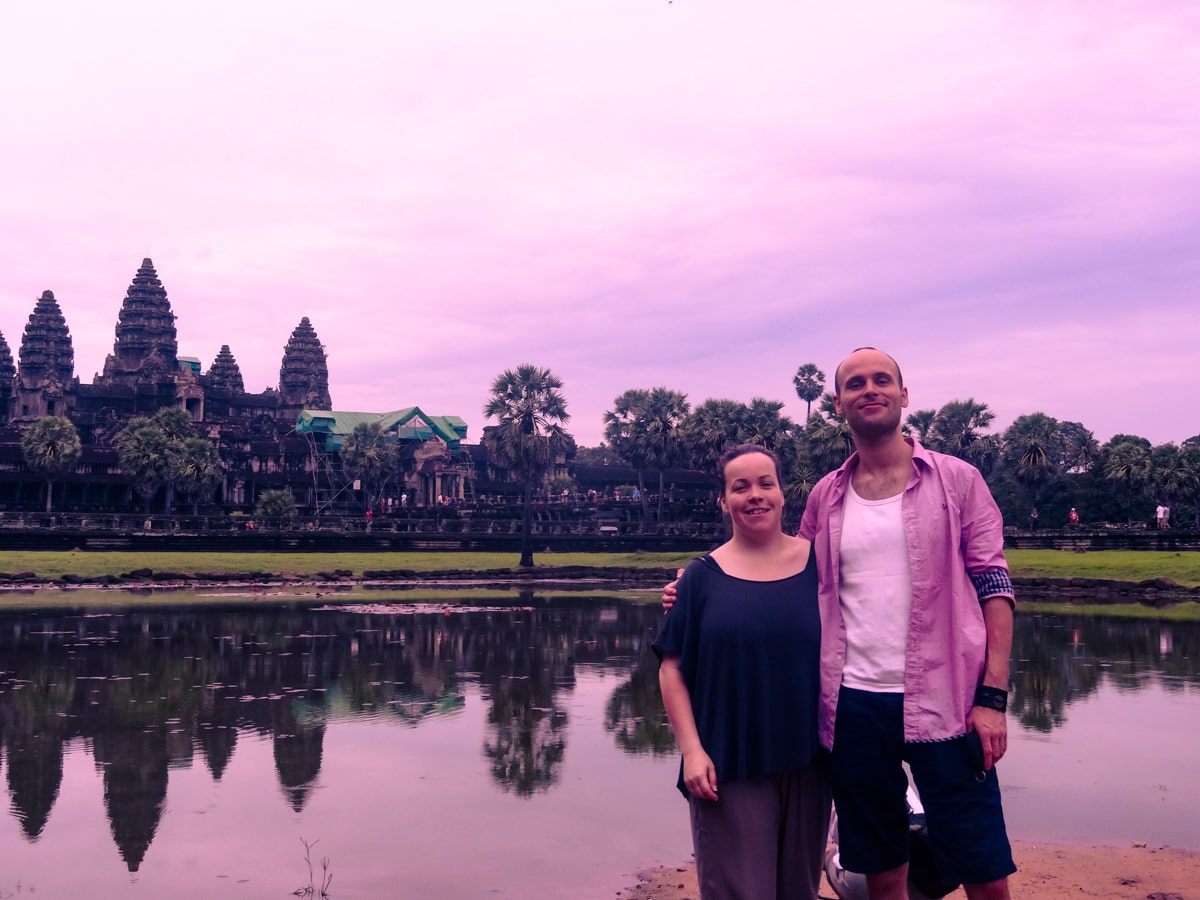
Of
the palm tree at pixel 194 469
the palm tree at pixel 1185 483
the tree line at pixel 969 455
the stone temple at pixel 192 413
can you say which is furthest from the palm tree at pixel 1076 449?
the palm tree at pixel 194 469

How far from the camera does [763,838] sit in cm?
432

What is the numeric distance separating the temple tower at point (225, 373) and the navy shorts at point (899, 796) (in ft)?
354

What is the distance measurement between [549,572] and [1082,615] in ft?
77.7

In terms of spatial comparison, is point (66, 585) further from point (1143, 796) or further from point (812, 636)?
point (812, 636)

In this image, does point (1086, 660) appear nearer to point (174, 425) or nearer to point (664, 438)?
point (664, 438)

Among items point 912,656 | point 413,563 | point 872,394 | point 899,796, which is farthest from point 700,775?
point 413,563

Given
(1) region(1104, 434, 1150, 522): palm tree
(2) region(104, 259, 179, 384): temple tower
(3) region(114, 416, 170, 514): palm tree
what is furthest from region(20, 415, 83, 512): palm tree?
(1) region(1104, 434, 1150, 522): palm tree

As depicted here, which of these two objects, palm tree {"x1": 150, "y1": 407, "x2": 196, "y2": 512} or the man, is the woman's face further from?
palm tree {"x1": 150, "y1": 407, "x2": 196, "y2": 512}

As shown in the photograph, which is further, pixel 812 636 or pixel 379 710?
pixel 379 710

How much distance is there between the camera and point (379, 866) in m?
7.98

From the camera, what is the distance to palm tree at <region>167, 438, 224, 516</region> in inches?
2483

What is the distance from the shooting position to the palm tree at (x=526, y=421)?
5288 centimetres

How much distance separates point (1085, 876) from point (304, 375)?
112 meters

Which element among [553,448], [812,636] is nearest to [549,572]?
[553,448]
